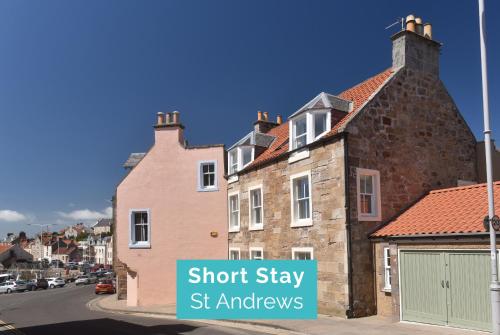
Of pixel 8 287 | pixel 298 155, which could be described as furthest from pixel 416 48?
pixel 8 287

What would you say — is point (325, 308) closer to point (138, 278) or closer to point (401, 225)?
point (401, 225)

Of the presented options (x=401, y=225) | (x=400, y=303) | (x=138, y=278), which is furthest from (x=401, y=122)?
(x=138, y=278)

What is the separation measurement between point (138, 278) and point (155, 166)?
6148 millimetres

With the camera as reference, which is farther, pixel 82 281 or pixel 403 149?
pixel 82 281

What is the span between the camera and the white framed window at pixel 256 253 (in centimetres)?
2094

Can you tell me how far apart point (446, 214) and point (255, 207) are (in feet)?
31.4

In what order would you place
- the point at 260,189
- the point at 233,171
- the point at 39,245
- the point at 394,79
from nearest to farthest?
1. the point at 394,79
2. the point at 260,189
3. the point at 233,171
4. the point at 39,245

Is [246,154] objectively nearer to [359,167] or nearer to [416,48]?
[359,167]

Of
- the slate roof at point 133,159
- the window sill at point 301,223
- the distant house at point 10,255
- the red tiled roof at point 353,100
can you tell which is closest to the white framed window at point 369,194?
the red tiled roof at point 353,100

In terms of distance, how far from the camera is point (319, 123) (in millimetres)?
18297

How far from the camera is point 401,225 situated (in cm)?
1529

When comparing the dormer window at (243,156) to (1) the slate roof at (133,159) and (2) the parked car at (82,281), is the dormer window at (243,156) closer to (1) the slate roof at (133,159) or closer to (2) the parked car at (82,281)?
(1) the slate roof at (133,159)

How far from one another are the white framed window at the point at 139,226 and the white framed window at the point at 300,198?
10.1m

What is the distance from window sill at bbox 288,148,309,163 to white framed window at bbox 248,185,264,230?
2971mm
